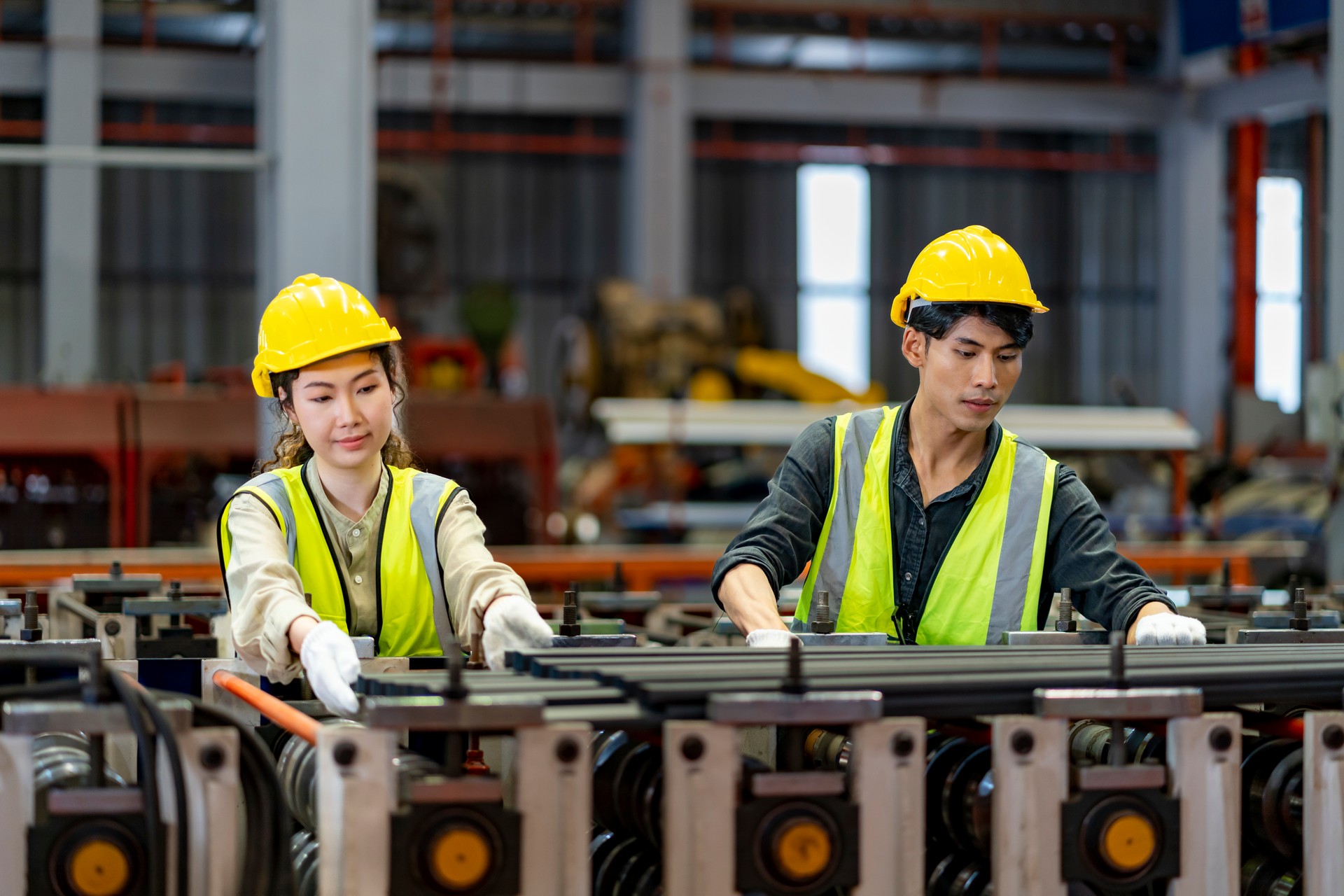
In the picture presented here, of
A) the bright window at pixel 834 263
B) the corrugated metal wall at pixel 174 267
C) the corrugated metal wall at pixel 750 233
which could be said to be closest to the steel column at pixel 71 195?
the corrugated metal wall at pixel 174 267

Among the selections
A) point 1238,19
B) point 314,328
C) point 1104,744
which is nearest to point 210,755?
point 314,328

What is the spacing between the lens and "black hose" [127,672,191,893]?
1788mm

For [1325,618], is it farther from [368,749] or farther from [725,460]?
[725,460]

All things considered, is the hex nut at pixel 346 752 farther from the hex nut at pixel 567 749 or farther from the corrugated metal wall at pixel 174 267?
the corrugated metal wall at pixel 174 267

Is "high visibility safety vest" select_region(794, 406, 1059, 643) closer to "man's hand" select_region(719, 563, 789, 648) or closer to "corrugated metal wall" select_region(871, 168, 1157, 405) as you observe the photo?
"man's hand" select_region(719, 563, 789, 648)

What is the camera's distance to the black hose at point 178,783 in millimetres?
1788

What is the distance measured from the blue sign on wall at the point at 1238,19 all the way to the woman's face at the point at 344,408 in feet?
37.1

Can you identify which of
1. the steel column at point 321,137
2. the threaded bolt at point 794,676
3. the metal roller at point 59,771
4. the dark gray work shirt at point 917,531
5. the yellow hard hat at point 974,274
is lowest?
the metal roller at point 59,771

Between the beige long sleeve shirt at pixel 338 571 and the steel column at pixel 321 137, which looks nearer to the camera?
the beige long sleeve shirt at pixel 338 571

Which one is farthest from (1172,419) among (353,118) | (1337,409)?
(353,118)

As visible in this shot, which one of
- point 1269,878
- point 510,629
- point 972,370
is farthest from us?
point 972,370

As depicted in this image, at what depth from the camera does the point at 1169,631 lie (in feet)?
8.32

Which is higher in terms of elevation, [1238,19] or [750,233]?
[1238,19]

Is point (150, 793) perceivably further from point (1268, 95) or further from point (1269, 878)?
point (1268, 95)
